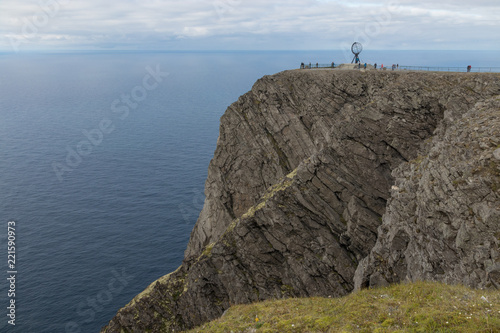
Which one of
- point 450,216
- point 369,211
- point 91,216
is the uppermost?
point 450,216

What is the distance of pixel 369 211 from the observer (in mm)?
39344

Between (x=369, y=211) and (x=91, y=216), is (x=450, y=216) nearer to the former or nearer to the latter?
(x=369, y=211)

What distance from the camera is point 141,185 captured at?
107000mm

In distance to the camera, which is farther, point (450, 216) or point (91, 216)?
point (91, 216)

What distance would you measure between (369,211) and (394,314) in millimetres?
17667

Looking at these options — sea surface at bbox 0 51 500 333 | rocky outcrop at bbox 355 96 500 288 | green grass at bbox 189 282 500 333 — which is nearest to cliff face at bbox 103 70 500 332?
rocky outcrop at bbox 355 96 500 288

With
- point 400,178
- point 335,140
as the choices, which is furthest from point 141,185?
point 400,178

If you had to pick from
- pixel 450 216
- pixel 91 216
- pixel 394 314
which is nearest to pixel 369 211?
pixel 450 216

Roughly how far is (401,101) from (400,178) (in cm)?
1147

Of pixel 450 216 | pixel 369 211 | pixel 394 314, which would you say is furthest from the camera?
pixel 369 211

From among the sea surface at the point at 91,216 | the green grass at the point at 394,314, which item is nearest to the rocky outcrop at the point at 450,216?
the green grass at the point at 394,314

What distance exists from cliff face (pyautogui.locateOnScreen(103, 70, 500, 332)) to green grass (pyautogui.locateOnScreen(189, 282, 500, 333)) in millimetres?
2346

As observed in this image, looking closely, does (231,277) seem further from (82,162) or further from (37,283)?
(82,162)

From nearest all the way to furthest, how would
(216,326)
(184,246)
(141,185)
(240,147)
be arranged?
(216,326) → (240,147) → (184,246) → (141,185)
